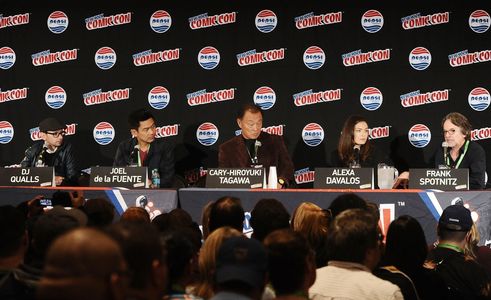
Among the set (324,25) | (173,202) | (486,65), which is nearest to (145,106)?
(324,25)

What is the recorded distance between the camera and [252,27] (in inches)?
391

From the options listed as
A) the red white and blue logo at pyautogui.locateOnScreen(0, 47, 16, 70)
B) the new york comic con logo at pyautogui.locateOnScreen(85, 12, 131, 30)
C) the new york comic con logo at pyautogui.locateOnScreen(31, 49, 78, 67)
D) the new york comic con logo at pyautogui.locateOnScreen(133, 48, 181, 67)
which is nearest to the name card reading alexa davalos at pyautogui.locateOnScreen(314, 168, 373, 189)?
the new york comic con logo at pyautogui.locateOnScreen(133, 48, 181, 67)

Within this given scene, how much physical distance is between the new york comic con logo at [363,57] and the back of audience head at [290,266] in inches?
272

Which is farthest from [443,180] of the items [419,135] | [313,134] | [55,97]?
[55,97]

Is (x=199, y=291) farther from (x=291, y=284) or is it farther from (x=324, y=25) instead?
(x=324, y=25)

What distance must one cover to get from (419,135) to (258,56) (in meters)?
2.00

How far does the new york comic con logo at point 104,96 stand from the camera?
10.1 metres

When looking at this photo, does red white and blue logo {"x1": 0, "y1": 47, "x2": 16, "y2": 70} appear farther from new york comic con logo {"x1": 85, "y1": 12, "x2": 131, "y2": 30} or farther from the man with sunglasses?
the man with sunglasses

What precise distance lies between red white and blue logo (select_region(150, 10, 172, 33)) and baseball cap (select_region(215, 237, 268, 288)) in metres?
7.59

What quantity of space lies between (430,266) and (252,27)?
6103mm

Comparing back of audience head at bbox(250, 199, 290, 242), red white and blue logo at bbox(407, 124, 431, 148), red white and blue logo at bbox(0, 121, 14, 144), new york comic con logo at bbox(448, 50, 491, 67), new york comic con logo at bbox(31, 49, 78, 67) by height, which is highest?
new york comic con logo at bbox(31, 49, 78, 67)

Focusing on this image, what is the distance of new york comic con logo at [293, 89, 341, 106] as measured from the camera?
973 cm

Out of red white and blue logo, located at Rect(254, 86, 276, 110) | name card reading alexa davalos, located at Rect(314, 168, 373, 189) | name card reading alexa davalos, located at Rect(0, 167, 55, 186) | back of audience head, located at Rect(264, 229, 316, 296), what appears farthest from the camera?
red white and blue logo, located at Rect(254, 86, 276, 110)

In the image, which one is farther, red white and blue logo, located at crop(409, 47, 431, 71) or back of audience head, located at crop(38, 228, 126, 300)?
red white and blue logo, located at crop(409, 47, 431, 71)
